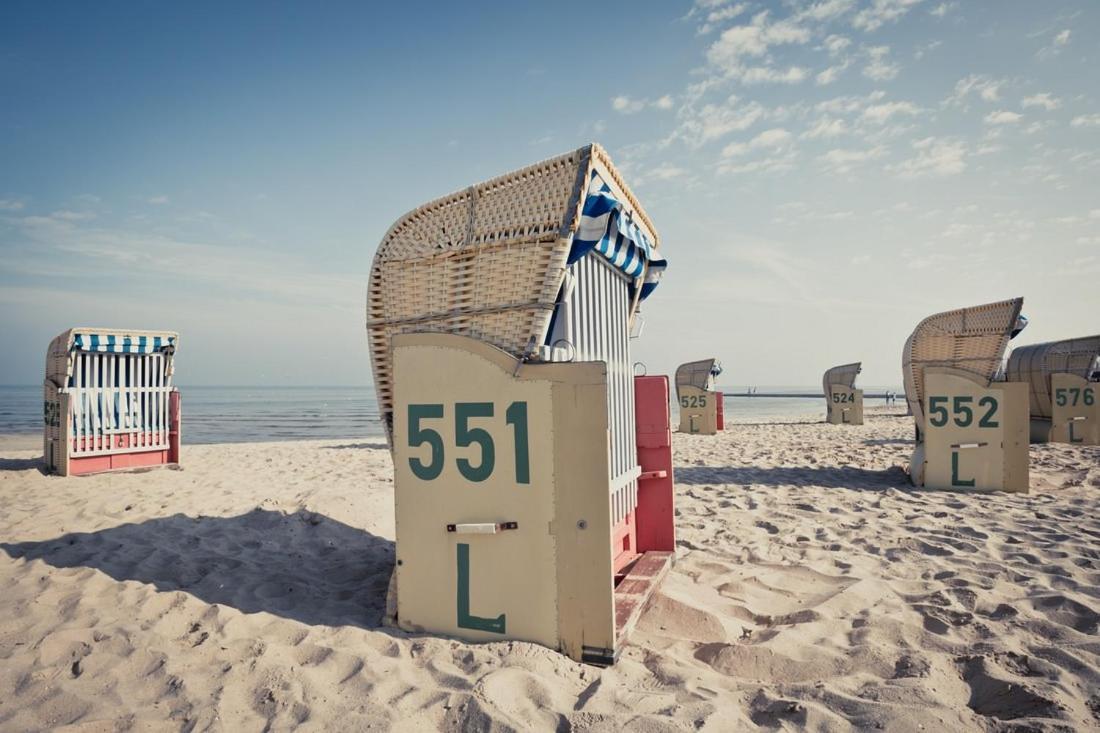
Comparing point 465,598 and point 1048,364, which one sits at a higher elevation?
point 1048,364

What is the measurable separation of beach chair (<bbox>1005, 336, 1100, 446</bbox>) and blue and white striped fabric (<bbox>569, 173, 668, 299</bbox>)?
33.9ft

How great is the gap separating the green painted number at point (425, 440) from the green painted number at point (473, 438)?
0.34 feet

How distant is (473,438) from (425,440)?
276 mm

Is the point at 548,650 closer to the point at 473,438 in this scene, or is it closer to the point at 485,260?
the point at 473,438

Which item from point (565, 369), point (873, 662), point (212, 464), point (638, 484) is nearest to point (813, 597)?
point (873, 662)

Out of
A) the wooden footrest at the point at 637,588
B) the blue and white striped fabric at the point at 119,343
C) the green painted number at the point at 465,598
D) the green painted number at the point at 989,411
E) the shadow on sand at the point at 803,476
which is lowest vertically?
the shadow on sand at the point at 803,476

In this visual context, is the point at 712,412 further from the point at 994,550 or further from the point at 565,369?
the point at 565,369

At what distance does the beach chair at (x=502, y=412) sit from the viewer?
2.73 metres

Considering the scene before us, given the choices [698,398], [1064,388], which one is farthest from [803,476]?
[698,398]

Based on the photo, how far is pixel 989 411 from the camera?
23.1ft

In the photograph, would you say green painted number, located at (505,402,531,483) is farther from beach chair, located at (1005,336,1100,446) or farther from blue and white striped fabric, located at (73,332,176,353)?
beach chair, located at (1005,336,1100,446)

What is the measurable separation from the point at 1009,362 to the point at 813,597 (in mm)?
16060

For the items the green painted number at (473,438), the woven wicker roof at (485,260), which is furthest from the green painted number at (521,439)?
the woven wicker roof at (485,260)

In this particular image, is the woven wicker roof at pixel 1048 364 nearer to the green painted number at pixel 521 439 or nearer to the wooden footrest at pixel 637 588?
the wooden footrest at pixel 637 588
